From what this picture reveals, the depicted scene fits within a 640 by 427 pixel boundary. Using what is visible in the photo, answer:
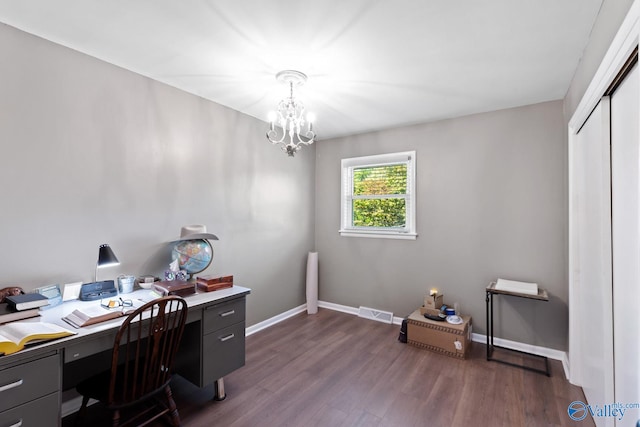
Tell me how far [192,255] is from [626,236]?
8.89ft

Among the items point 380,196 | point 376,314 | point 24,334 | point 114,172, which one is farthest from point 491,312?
point 114,172

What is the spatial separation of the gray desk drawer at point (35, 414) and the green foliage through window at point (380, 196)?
332cm

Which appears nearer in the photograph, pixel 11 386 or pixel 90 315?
pixel 11 386

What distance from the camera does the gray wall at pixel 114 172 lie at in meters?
1.83

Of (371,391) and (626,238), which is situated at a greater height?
(626,238)

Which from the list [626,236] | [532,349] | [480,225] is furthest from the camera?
[480,225]

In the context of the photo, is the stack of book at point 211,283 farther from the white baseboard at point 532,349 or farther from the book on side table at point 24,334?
the white baseboard at point 532,349

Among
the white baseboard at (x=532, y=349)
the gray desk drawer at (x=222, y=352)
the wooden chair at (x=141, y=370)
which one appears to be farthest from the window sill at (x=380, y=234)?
the wooden chair at (x=141, y=370)

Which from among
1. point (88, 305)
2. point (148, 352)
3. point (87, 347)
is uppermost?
point (88, 305)

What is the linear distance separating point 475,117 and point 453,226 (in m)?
1.19

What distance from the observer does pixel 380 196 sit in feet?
12.8

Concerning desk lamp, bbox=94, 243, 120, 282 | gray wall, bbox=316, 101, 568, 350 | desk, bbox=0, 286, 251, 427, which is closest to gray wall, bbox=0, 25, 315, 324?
desk lamp, bbox=94, 243, 120, 282

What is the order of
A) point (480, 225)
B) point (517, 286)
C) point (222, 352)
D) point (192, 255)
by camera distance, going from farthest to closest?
1. point (480, 225)
2. point (517, 286)
3. point (192, 255)
4. point (222, 352)

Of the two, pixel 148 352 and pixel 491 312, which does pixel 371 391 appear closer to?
pixel 491 312
